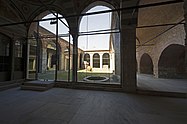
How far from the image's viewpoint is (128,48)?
16.9 ft

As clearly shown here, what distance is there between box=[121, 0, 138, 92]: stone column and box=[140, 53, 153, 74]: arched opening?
814 cm

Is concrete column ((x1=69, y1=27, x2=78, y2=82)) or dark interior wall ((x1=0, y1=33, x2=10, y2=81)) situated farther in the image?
concrete column ((x1=69, y1=27, x2=78, y2=82))

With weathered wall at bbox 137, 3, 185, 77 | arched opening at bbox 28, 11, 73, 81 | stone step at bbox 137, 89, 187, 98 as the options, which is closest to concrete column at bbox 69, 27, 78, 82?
arched opening at bbox 28, 11, 73, 81

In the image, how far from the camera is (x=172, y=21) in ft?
23.4

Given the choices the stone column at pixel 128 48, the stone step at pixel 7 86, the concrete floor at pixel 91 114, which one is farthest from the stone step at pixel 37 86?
the stone column at pixel 128 48

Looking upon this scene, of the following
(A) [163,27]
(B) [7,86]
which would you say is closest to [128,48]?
(A) [163,27]

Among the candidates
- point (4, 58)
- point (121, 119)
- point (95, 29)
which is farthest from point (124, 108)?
point (4, 58)

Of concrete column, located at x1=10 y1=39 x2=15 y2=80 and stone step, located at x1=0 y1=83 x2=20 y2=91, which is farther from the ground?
concrete column, located at x1=10 y1=39 x2=15 y2=80

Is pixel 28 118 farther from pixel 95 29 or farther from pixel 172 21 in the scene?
pixel 172 21

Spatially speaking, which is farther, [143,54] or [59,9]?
[143,54]

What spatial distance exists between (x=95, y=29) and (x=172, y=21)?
5.28 m

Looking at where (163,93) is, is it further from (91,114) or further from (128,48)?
(91,114)

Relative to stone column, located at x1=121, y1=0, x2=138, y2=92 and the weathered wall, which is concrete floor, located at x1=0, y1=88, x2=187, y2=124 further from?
the weathered wall

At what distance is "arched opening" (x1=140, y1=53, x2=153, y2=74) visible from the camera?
40.5 ft
